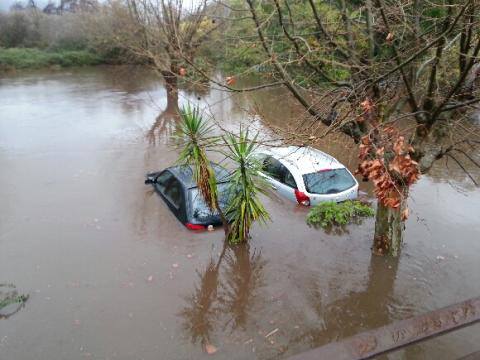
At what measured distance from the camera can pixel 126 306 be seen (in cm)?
752

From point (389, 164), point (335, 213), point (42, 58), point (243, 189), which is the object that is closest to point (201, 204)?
point (243, 189)

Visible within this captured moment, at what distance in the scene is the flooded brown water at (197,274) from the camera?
6777 millimetres

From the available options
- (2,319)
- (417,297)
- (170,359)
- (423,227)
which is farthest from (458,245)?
(2,319)

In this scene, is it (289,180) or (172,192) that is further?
(289,180)

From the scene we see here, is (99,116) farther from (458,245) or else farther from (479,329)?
(479,329)

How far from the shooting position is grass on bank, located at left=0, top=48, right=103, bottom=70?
137ft

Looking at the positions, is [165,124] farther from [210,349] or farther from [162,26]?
[210,349]

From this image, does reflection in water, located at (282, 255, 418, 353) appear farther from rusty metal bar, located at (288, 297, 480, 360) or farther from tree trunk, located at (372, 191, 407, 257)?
rusty metal bar, located at (288, 297, 480, 360)

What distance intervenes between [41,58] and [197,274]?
42292mm

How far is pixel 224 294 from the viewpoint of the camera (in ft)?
26.4

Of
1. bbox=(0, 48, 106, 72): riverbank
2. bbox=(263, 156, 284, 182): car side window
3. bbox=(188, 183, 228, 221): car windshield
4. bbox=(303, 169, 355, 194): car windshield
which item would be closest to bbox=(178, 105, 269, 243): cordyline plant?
bbox=(188, 183, 228, 221): car windshield

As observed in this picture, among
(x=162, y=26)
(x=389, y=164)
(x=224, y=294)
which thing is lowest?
(x=224, y=294)

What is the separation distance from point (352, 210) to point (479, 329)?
13.5 feet

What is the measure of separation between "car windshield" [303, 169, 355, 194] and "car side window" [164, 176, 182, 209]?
3042mm
